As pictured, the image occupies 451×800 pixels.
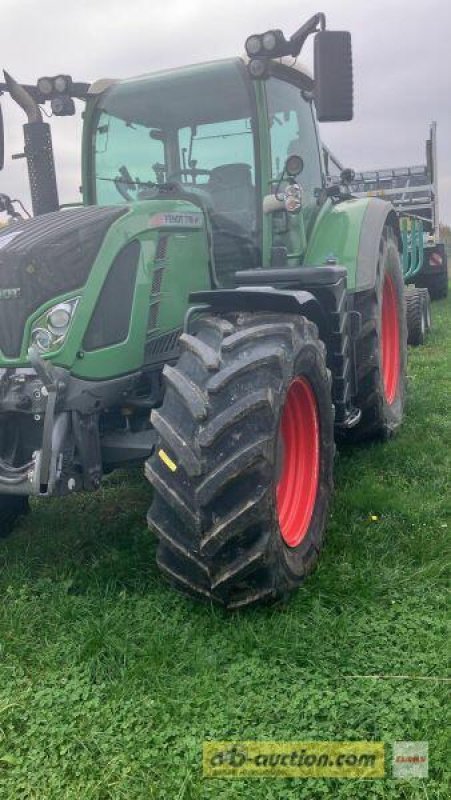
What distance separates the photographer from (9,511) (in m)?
3.83

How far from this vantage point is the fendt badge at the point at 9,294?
2976 mm

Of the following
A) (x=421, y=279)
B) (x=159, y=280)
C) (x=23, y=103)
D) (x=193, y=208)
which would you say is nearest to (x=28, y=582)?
(x=159, y=280)

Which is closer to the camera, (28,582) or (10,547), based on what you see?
(28,582)

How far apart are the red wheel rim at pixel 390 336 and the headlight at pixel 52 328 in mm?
2932

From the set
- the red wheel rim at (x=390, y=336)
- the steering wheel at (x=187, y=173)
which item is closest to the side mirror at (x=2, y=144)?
the steering wheel at (x=187, y=173)

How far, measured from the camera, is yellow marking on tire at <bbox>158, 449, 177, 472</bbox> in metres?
2.63

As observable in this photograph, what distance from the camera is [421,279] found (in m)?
13.0

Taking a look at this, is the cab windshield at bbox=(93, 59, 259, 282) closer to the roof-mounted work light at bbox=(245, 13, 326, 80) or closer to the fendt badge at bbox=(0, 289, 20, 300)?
the roof-mounted work light at bbox=(245, 13, 326, 80)

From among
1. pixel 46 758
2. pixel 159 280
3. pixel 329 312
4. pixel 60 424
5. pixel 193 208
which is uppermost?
pixel 193 208

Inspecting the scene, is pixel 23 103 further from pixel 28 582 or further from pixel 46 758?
pixel 46 758

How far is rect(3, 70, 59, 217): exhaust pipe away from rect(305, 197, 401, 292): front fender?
152 cm

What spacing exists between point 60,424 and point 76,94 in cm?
219

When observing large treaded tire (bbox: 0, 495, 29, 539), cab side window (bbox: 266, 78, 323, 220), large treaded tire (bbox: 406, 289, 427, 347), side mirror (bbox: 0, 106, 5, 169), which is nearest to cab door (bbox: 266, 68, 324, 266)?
cab side window (bbox: 266, 78, 323, 220)

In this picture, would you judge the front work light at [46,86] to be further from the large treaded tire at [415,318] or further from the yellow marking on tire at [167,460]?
the large treaded tire at [415,318]
